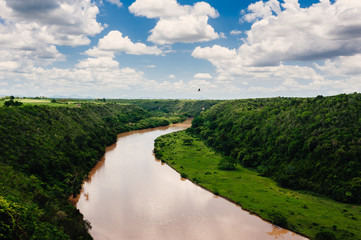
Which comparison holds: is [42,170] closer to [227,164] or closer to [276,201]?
[227,164]

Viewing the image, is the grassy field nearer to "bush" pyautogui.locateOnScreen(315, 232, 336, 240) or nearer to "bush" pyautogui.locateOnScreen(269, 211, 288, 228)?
"bush" pyautogui.locateOnScreen(269, 211, 288, 228)

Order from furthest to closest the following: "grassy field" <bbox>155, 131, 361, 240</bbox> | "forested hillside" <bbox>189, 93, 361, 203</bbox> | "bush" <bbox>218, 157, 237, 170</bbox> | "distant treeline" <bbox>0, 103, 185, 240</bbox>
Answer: "bush" <bbox>218, 157, 237, 170</bbox> < "forested hillside" <bbox>189, 93, 361, 203</bbox> < "grassy field" <bbox>155, 131, 361, 240</bbox> < "distant treeline" <bbox>0, 103, 185, 240</bbox>

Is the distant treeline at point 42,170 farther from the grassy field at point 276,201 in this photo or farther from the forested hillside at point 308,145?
the forested hillside at point 308,145

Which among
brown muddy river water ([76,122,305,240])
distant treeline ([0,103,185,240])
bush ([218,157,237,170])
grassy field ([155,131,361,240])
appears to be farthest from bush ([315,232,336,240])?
distant treeline ([0,103,185,240])

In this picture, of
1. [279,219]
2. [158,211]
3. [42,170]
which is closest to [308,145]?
[279,219]

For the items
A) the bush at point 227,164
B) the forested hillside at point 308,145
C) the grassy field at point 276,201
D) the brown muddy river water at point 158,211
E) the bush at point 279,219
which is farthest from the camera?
the bush at point 227,164

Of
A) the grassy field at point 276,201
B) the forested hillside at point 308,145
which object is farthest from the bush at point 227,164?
the forested hillside at point 308,145
